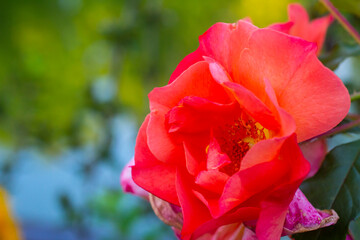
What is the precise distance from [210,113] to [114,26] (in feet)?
2.78

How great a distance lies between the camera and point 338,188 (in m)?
0.17

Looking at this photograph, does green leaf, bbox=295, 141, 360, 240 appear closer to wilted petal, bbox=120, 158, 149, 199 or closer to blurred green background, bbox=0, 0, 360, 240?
wilted petal, bbox=120, 158, 149, 199

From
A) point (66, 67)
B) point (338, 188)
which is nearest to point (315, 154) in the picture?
point (338, 188)

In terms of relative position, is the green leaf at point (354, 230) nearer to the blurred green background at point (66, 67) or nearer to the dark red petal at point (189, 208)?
the dark red petal at point (189, 208)

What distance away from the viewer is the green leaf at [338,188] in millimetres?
158

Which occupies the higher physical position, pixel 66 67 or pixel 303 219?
pixel 66 67

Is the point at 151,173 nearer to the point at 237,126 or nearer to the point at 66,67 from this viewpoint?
the point at 237,126

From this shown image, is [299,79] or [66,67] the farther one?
[66,67]

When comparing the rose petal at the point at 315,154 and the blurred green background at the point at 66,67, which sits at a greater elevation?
the blurred green background at the point at 66,67

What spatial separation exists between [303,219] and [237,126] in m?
0.05

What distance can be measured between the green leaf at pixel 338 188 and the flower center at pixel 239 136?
35mm

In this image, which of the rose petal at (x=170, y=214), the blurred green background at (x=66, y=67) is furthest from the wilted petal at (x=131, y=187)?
the blurred green background at (x=66, y=67)

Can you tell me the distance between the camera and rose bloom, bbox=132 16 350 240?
0.13 meters

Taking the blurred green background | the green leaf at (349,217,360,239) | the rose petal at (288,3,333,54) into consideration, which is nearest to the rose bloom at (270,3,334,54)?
the rose petal at (288,3,333,54)
